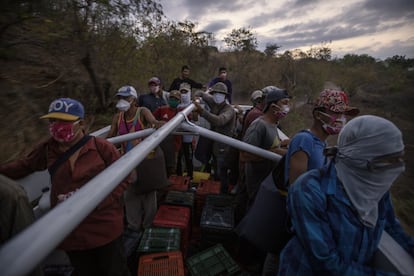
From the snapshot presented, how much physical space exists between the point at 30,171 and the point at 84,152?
0.51 m

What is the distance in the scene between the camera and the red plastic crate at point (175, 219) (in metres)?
2.73

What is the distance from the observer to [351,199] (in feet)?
3.97

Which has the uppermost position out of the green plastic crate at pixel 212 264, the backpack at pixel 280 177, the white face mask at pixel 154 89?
the white face mask at pixel 154 89

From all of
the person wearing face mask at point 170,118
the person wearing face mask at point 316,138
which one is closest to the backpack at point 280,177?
the person wearing face mask at point 316,138

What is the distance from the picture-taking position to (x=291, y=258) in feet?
4.75

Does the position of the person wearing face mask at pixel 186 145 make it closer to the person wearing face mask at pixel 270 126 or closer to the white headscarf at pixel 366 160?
the person wearing face mask at pixel 270 126

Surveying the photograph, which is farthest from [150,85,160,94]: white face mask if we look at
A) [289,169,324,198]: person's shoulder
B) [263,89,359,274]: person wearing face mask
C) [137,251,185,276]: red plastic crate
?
[289,169,324,198]: person's shoulder

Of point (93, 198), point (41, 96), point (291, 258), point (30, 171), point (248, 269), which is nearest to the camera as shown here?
point (93, 198)

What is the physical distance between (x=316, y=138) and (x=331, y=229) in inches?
32.0

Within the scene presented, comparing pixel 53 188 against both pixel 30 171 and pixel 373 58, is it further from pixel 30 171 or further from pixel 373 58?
pixel 373 58

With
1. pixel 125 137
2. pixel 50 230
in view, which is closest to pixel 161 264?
pixel 125 137

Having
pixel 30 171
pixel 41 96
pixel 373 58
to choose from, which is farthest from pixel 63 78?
pixel 373 58

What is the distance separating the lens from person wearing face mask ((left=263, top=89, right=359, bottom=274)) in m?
1.74

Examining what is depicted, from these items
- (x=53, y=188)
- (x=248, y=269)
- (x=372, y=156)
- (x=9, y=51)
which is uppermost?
(x=9, y=51)
